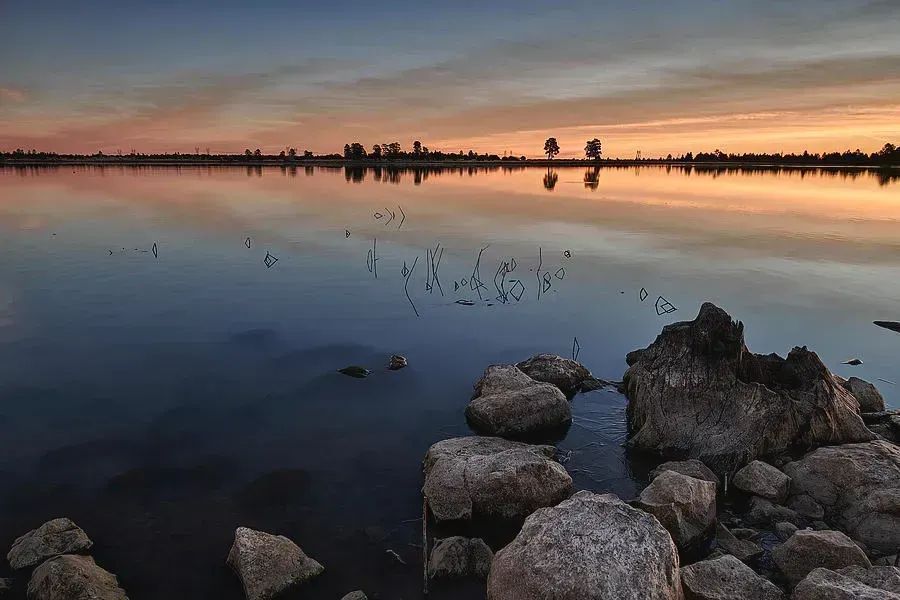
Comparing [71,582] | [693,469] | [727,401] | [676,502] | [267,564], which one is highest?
[727,401]

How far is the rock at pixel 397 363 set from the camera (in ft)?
60.1

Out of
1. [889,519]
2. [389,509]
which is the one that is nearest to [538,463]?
[389,509]

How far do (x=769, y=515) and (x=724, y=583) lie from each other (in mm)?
3279

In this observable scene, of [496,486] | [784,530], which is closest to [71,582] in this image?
[496,486]

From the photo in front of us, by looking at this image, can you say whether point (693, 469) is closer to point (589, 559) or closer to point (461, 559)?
point (461, 559)

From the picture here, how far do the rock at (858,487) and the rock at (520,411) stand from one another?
501 cm

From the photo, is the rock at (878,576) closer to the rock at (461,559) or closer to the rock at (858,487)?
the rock at (858,487)

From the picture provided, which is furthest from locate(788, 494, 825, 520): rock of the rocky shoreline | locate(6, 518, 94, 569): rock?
locate(6, 518, 94, 569): rock

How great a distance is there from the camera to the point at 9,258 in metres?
33.6

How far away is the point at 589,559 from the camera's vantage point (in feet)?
23.0

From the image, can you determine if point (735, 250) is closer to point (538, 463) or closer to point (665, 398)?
point (665, 398)

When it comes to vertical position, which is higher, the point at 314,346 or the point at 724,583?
the point at 314,346

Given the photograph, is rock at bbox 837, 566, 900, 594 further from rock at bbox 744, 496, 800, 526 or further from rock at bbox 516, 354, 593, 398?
rock at bbox 516, 354, 593, 398

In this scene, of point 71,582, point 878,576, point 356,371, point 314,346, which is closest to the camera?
point 878,576
